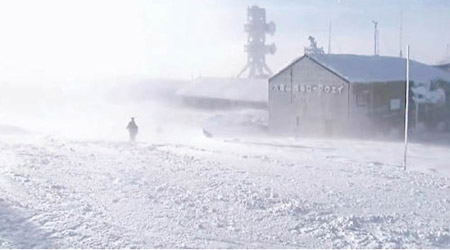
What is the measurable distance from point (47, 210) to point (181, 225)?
8.99 ft

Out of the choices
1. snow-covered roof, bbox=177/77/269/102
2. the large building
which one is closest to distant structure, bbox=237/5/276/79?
snow-covered roof, bbox=177/77/269/102

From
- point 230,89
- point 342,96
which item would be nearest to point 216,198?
point 342,96

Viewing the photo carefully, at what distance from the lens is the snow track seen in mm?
9938

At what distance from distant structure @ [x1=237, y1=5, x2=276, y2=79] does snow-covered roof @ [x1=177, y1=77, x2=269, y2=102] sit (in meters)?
12.4

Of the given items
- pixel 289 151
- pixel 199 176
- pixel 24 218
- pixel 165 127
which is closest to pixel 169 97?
pixel 165 127

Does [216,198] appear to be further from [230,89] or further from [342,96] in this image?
[230,89]

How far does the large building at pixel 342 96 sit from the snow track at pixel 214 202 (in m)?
11.2

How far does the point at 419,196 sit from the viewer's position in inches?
532

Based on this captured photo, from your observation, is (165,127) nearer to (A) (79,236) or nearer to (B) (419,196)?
(B) (419,196)

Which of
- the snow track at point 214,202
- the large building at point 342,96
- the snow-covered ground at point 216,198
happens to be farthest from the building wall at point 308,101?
the snow track at point 214,202

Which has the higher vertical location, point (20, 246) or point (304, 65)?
point (304, 65)

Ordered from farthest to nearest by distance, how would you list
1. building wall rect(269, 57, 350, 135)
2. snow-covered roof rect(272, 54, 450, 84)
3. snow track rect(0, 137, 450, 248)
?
snow-covered roof rect(272, 54, 450, 84), building wall rect(269, 57, 350, 135), snow track rect(0, 137, 450, 248)

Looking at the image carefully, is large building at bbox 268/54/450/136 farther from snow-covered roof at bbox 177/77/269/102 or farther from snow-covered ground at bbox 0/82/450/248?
snow-covered roof at bbox 177/77/269/102

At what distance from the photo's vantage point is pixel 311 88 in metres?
31.8
